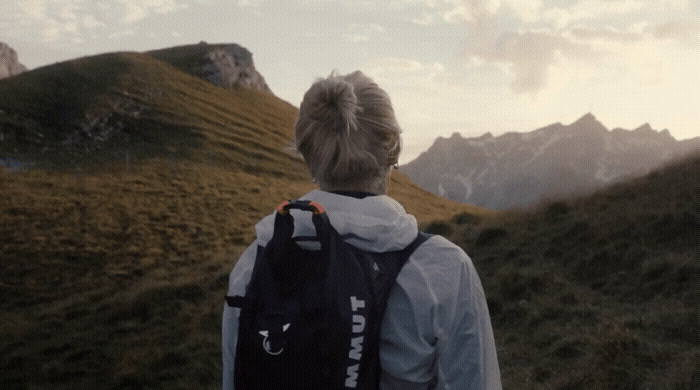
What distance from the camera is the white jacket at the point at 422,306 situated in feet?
6.13

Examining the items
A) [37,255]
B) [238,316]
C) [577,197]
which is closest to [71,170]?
[37,255]

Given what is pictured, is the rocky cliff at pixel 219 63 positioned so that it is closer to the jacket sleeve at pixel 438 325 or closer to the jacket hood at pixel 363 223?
the jacket hood at pixel 363 223

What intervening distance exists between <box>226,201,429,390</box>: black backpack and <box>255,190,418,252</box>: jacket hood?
6cm

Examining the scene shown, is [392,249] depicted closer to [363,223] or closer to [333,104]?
[363,223]

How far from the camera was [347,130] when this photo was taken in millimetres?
1896

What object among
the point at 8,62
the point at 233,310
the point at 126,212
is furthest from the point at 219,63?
the point at 8,62

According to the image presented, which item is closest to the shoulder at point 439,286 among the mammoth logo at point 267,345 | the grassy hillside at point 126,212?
the mammoth logo at point 267,345

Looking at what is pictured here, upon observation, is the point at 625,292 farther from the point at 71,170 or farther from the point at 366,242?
the point at 71,170

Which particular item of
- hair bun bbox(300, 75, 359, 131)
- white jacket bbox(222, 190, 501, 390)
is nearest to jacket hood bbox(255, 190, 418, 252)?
white jacket bbox(222, 190, 501, 390)

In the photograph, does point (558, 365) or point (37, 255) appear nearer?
point (558, 365)

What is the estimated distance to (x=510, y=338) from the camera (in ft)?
24.7

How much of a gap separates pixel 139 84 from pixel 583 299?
6525 centimetres

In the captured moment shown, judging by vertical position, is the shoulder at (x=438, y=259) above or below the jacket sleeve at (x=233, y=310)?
above

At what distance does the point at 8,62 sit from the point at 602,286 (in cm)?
19637
